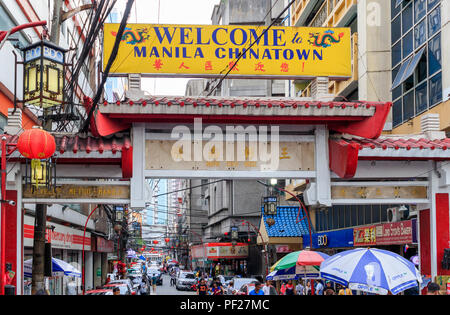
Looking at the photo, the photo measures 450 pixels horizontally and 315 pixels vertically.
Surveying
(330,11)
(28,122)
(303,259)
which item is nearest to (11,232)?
(303,259)

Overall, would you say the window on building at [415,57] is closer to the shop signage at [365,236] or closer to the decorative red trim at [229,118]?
the shop signage at [365,236]

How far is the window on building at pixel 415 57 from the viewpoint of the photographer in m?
21.0

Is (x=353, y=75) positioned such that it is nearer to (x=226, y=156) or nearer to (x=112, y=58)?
(x=226, y=156)

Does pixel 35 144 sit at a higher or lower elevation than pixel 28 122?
lower

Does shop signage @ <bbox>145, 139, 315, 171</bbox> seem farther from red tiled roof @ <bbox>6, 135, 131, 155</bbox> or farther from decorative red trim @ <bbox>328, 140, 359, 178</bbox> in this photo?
red tiled roof @ <bbox>6, 135, 131, 155</bbox>

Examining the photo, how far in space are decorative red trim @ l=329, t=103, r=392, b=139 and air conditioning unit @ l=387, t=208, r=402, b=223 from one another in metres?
10.9

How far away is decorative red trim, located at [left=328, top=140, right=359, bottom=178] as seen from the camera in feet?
42.8

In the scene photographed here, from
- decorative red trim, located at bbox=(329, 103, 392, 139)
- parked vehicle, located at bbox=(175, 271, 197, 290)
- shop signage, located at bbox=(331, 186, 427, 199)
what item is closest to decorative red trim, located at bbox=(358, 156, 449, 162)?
decorative red trim, located at bbox=(329, 103, 392, 139)

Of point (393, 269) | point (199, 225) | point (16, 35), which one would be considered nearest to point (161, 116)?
point (393, 269)

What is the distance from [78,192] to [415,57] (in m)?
14.8

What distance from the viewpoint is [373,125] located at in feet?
44.6

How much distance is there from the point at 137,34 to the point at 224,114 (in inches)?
143

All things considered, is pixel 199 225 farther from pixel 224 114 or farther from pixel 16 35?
pixel 224 114

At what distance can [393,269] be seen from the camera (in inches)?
436
